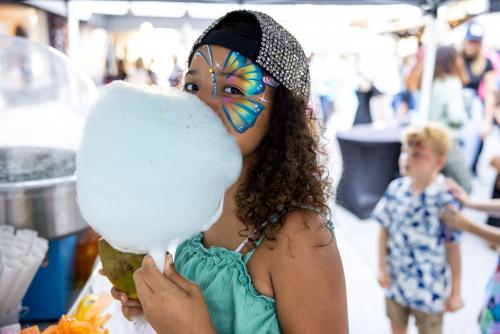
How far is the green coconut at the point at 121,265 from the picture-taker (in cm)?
90

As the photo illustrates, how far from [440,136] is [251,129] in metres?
1.62

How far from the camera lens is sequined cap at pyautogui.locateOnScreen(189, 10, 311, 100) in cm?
84

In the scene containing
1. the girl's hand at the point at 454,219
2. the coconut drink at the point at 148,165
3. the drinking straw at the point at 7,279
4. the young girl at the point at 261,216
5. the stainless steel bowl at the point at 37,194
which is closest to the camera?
the coconut drink at the point at 148,165

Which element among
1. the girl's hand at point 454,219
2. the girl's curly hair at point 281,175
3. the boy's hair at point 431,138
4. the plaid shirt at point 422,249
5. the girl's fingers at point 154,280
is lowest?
the plaid shirt at point 422,249

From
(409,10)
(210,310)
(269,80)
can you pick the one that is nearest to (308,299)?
(210,310)

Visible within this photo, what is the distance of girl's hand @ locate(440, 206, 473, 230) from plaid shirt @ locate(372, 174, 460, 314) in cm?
3

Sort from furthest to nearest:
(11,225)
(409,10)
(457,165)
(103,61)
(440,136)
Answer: (103,61) → (409,10) → (457,165) → (440,136) → (11,225)

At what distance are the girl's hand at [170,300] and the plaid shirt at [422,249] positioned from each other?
1.51 m

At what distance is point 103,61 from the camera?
5.87 m

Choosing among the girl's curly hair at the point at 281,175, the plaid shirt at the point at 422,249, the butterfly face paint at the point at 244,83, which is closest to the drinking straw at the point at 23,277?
the girl's curly hair at the point at 281,175

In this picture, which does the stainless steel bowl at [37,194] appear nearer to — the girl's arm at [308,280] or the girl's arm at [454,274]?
the girl's arm at [308,280]

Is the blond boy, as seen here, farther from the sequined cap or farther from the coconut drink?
the coconut drink

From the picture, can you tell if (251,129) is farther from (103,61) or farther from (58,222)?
(103,61)

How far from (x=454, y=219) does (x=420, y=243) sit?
0.61ft
